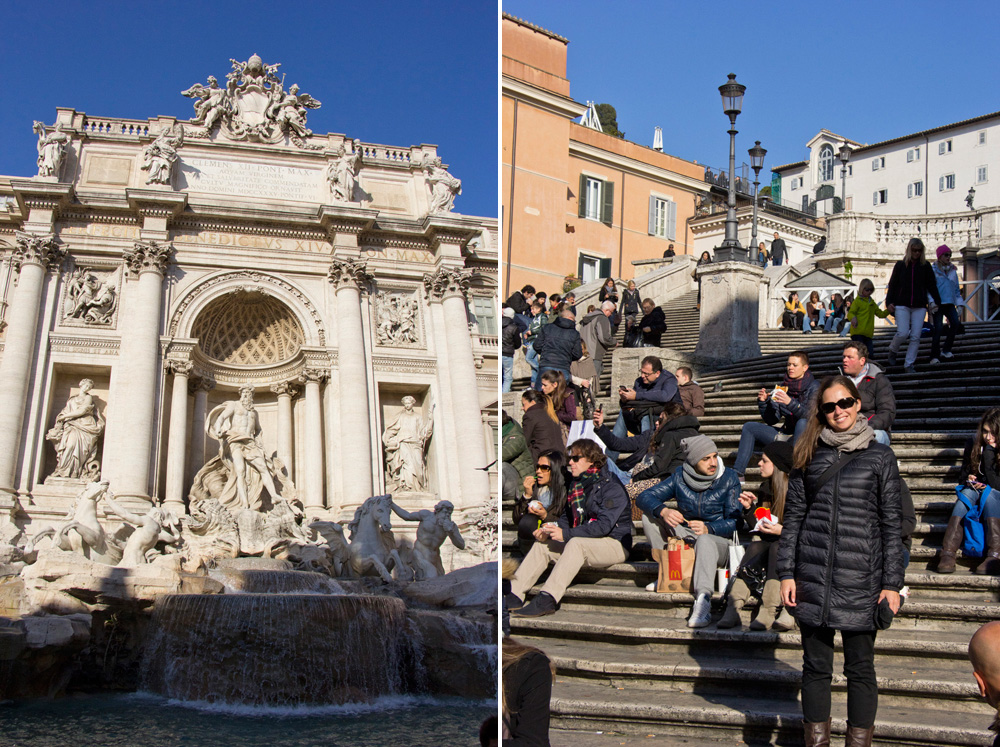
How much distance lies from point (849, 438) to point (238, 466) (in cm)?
1518

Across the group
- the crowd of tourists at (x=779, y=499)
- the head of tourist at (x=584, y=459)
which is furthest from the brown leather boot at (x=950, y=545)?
the head of tourist at (x=584, y=459)

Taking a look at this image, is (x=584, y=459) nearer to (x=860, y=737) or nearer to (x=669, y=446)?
(x=669, y=446)

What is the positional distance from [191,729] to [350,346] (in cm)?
1043

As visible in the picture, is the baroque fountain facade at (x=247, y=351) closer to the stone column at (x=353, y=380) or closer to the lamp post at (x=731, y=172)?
the stone column at (x=353, y=380)

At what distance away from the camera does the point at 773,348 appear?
15312 mm

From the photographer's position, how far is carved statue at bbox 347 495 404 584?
15.3 meters

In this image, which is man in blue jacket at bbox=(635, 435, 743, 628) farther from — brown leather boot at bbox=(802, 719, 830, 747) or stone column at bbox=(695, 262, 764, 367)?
stone column at bbox=(695, 262, 764, 367)

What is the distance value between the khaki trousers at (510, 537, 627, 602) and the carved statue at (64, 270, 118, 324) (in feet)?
46.6

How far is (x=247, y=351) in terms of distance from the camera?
66.6 ft

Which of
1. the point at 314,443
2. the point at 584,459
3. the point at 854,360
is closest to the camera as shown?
the point at 584,459

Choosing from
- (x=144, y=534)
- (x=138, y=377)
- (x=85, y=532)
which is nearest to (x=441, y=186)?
(x=138, y=377)

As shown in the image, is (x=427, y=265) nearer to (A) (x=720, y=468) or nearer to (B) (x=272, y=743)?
(B) (x=272, y=743)

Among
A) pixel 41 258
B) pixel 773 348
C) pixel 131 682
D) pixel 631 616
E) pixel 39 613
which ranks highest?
pixel 41 258

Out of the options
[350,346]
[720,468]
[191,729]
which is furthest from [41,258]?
[720,468]
